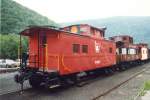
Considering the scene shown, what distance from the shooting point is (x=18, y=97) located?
39.5 ft

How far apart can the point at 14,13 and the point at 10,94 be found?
4705 inches

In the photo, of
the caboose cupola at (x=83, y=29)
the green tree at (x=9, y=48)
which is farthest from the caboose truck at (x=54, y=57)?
the green tree at (x=9, y=48)

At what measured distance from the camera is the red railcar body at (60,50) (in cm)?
1342

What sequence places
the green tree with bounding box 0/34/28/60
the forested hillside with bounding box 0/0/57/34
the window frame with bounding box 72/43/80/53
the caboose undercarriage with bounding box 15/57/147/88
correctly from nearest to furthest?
the caboose undercarriage with bounding box 15/57/147/88, the window frame with bounding box 72/43/80/53, the green tree with bounding box 0/34/28/60, the forested hillside with bounding box 0/0/57/34

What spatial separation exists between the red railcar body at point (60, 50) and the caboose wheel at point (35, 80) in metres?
0.51

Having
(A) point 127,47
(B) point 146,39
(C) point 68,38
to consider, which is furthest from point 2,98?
(B) point 146,39

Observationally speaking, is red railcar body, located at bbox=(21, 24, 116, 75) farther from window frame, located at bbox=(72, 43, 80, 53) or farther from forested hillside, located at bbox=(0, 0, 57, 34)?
forested hillside, located at bbox=(0, 0, 57, 34)

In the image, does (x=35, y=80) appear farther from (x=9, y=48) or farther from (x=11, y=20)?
(x=11, y=20)

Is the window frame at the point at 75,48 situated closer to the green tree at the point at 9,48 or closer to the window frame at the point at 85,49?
the window frame at the point at 85,49

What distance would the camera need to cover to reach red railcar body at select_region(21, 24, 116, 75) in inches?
528

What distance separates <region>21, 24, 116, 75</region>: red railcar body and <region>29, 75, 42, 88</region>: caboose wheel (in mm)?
514

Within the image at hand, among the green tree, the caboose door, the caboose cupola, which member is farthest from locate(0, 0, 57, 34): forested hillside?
the caboose door

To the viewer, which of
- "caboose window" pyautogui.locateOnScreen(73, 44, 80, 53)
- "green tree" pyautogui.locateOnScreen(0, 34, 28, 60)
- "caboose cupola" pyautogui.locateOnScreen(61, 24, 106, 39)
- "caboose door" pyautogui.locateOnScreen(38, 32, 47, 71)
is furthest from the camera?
"green tree" pyautogui.locateOnScreen(0, 34, 28, 60)

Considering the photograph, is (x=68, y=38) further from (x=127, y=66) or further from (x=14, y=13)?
(x=14, y=13)
